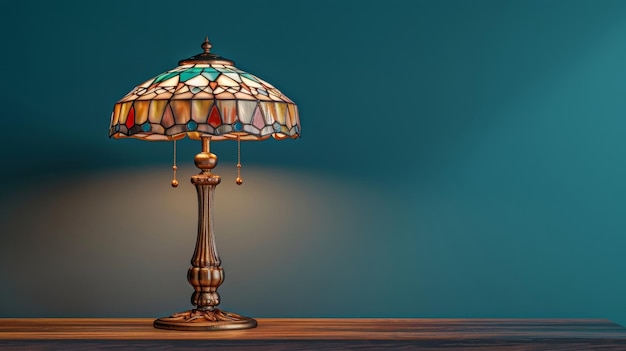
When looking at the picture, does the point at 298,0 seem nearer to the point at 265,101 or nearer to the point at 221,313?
the point at 265,101

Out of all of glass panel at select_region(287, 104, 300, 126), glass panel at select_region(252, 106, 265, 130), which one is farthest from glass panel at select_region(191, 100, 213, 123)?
glass panel at select_region(287, 104, 300, 126)

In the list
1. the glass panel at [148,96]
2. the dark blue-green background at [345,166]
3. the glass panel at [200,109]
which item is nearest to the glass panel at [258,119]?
the glass panel at [200,109]

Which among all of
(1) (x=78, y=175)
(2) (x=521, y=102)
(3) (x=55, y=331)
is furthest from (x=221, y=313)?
(2) (x=521, y=102)

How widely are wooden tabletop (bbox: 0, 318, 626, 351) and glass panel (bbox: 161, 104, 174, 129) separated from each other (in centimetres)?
46

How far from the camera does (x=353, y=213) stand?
2605 millimetres

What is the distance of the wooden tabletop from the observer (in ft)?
6.87

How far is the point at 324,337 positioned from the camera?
2.14 meters

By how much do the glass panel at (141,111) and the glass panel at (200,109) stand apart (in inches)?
4.2

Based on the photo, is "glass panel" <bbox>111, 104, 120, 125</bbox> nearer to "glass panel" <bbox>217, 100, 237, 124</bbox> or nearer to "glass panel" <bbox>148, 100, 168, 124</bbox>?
"glass panel" <bbox>148, 100, 168, 124</bbox>

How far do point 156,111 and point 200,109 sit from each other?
98 millimetres

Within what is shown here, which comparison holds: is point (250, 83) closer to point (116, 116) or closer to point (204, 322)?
point (116, 116)

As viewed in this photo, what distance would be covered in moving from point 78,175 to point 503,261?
1148 mm

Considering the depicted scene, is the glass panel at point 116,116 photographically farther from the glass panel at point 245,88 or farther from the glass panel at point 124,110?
the glass panel at point 245,88

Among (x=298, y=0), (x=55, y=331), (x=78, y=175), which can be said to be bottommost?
(x=55, y=331)
